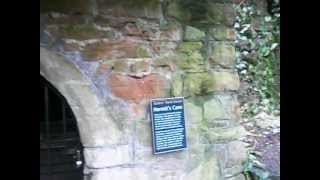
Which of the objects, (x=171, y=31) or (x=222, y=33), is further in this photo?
(x=222, y=33)

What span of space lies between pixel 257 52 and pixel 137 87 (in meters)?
2.07

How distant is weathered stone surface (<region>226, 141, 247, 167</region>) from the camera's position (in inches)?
116

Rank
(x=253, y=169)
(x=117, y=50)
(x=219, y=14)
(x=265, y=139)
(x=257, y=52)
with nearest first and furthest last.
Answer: (x=117, y=50) → (x=219, y=14) → (x=253, y=169) → (x=265, y=139) → (x=257, y=52)

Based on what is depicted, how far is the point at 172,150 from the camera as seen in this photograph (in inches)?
106

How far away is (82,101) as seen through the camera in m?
2.47

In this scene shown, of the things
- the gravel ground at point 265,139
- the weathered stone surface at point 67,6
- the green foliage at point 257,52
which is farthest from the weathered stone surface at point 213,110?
the green foliage at point 257,52

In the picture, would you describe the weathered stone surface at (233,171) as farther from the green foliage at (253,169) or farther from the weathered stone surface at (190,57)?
the weathered stone surface at (190,57)

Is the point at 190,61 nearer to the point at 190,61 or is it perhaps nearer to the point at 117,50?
the point at 190,61

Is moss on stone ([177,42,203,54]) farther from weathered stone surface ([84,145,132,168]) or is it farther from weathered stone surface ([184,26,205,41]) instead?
weathered stone surface ([84,145,132,168])

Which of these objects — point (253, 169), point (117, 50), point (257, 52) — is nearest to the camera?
point (117, 50)

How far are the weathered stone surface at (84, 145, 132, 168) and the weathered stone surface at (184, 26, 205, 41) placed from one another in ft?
2.22

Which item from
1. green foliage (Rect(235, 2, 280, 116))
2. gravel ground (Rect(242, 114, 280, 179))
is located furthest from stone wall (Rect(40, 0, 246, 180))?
green foliage (Rect(235, 2, 280, 116))

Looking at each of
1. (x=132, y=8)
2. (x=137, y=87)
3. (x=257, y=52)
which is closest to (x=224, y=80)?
(x=137, y=87)
